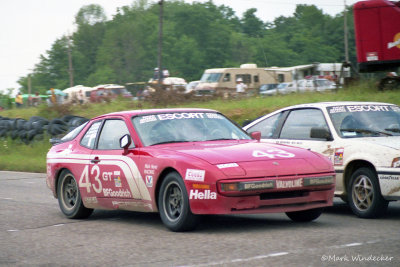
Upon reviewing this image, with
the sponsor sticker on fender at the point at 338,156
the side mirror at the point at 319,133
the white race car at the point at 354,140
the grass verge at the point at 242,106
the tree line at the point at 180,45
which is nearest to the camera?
the white race car at the point at 354,140

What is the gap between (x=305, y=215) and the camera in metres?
8.09

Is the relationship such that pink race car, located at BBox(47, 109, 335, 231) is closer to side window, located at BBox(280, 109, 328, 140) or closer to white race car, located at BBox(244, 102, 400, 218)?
white race car, located at BBox(244, 102, 400, 218)

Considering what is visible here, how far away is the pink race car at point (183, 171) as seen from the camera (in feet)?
23.5

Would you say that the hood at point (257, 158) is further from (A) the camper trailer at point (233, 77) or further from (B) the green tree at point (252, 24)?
(B) the green tree at point (252, 24)

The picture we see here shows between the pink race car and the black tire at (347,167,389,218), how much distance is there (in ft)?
2.47

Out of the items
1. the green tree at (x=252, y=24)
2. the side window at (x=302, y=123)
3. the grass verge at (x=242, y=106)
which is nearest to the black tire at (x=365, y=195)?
the side window at (x=302, y=123)

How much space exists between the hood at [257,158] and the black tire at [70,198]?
1966 millimetres

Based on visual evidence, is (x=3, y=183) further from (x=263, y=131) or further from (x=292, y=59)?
(x=292, y=59)

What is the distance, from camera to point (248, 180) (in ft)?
23.3

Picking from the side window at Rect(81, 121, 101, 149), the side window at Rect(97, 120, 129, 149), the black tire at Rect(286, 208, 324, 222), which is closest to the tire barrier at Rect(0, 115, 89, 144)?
the side window at Rect(81, 121, 101, 149)

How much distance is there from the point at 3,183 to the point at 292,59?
2970 inches

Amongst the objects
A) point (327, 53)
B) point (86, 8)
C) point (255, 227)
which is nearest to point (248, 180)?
point (255, 227)

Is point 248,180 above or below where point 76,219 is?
above

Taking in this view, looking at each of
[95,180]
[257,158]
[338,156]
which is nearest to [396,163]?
[338,156]
